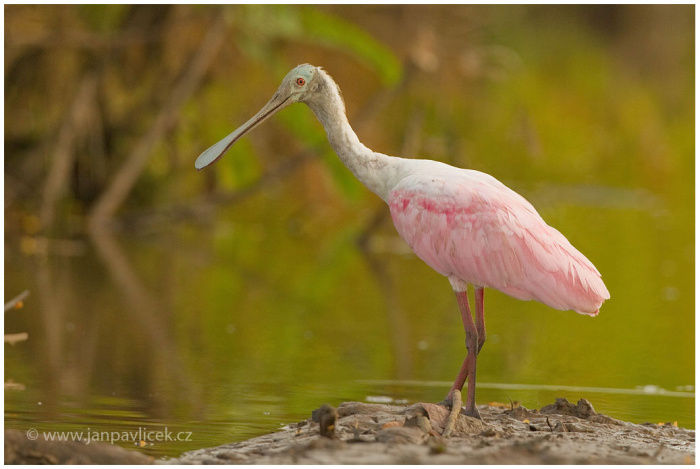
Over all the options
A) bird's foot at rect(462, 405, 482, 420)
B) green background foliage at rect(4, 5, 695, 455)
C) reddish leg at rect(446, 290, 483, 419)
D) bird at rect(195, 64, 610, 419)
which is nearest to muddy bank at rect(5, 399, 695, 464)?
bird's foot at rect(462, 405, 482, 420)

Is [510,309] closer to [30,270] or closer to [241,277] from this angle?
[241,277]

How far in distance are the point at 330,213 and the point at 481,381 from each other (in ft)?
46.6

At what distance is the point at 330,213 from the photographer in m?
24.7

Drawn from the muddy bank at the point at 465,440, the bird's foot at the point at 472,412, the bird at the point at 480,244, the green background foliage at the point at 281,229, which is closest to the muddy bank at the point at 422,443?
the muddy bank at the point at 465,440

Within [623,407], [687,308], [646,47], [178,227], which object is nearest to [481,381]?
[623,407]

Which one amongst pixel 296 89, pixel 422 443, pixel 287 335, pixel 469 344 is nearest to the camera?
pixel 422 443

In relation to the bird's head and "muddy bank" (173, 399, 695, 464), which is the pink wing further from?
the bird's head

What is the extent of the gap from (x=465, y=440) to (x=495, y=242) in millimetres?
1377

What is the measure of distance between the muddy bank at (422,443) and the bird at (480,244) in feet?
1.50

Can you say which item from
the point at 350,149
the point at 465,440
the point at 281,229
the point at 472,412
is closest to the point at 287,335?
the point at 350,149

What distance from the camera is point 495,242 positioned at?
312 inches

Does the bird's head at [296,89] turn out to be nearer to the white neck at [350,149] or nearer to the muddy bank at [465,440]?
the white neck at [350,149]

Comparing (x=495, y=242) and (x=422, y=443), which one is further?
(x=495, y=242)

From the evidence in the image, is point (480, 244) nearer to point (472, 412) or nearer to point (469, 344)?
point (469, 344)
